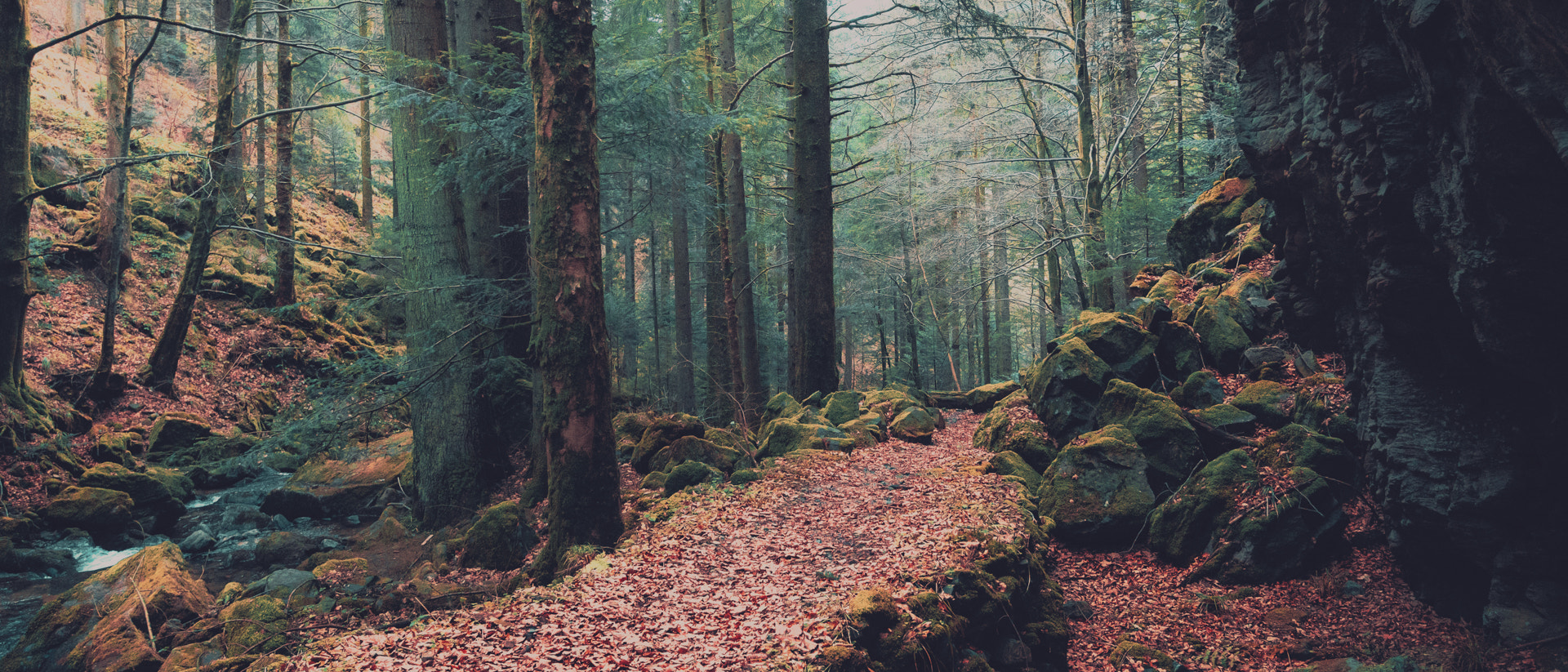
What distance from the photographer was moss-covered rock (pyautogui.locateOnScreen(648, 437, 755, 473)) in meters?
8.16

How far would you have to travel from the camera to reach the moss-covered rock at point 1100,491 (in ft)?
23.4

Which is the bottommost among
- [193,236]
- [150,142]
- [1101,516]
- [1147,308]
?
[1101,516]

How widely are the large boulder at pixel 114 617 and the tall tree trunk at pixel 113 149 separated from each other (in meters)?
10.9

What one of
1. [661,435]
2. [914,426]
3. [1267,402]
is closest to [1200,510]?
[1267,402]

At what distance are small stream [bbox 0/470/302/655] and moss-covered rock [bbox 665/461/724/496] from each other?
5.28m

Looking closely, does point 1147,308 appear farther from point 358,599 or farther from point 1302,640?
point 358,599

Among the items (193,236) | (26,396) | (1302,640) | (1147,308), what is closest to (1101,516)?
(1302,640)

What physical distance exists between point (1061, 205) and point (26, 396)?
19.5 m

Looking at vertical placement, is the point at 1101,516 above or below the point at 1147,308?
below

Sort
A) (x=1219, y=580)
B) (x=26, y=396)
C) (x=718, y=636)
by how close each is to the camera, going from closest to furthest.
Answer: (x=718, y=636) → (x=1219, y=580) → (x=26, y=396)

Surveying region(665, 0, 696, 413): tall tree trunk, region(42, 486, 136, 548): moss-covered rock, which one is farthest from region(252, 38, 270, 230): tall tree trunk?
region(665, 0, 696, 413): tall tree trunk

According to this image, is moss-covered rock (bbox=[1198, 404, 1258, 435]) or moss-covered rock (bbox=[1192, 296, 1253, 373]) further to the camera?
moss-covered rock (bbox=[1192, 296, 1253, 373])

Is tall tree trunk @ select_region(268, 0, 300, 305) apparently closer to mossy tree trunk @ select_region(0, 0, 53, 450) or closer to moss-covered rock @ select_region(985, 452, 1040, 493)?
mossy tree trunk @ select_region(0, 0, 53, 450)

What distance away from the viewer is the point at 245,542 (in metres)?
9.62
